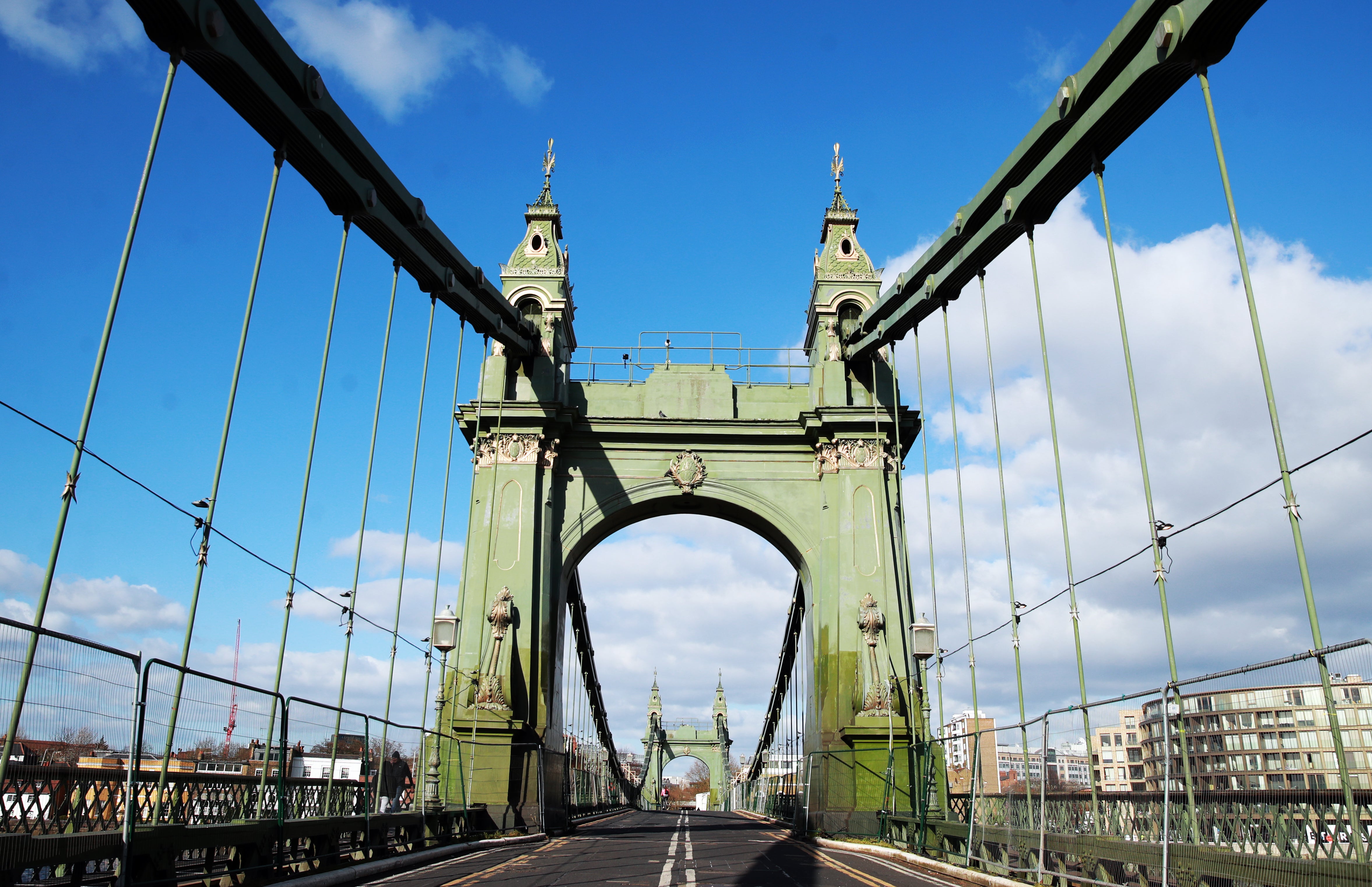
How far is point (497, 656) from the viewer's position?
861 inches

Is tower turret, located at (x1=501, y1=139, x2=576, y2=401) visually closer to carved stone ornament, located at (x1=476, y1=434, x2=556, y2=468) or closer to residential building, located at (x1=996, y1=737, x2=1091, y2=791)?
carved stone ornament, located at (x1=476, y1=434, x2=556, y2=468)

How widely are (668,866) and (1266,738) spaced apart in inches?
311

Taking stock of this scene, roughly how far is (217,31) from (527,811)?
16.2 meters

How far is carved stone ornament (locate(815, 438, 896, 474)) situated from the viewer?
2388cm

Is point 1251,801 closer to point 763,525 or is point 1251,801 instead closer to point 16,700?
point 16,700

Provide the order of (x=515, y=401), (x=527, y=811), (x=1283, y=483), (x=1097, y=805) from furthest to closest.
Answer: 1. (x=515, y=401)
2. (x=527, y=811)
3. (x=1097, y=805)
4. (x=1283, y=483)

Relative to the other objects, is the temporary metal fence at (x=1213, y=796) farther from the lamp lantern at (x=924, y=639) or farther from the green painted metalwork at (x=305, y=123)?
the green painted metalwork at (x=305, y=123)

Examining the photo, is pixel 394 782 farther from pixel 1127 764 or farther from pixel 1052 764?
pixel 1127 764

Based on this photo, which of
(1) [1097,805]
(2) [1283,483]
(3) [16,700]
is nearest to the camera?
(3) [16,700]

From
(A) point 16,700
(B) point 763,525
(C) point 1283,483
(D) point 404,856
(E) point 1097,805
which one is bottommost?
(D) point 404,856

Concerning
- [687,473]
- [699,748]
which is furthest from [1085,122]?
[699,748]

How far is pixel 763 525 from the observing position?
25.2 meters

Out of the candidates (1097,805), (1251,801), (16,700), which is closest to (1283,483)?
(1251,801)

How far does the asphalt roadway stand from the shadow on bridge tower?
2.96 m
